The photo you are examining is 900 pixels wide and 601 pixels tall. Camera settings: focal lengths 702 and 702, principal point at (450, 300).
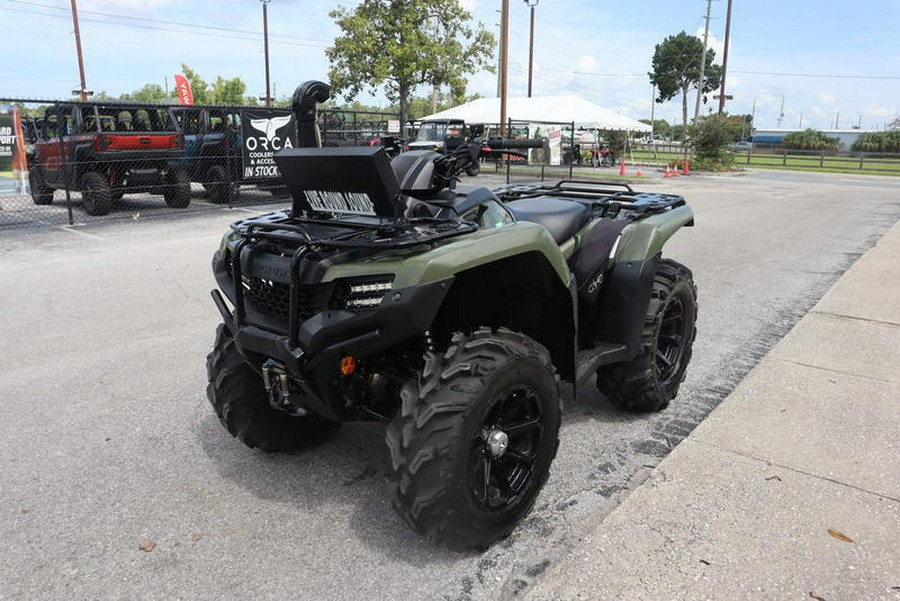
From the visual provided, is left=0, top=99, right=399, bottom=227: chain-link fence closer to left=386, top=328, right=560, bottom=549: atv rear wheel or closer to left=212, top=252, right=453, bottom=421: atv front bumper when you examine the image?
left=212, top=252, right=453, bottom=421: atv front bumper

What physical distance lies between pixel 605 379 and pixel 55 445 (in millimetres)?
3051

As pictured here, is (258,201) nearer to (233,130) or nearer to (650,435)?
(233,130)

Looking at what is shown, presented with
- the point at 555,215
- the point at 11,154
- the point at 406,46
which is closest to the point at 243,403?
the point at 555,215

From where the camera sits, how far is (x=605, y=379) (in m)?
4.08

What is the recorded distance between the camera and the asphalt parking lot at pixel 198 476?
2.67 m

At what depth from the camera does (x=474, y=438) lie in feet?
8.61

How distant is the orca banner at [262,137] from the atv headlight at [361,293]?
12370mm

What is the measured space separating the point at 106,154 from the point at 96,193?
2.75ft

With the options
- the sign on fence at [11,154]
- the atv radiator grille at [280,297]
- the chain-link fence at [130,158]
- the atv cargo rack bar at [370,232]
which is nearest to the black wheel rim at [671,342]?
the atv cargo rack bar at [370,232]

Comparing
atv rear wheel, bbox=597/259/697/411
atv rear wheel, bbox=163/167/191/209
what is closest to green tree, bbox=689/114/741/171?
atv rear wheel, bbox=163/167/191/209

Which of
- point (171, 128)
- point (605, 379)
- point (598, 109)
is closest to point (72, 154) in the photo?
point (171, 128)

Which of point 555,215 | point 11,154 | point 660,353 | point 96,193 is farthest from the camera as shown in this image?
point 96,193

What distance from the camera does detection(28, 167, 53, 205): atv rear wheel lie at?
1422cm

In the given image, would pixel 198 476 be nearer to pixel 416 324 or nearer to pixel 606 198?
pixel 416 324
